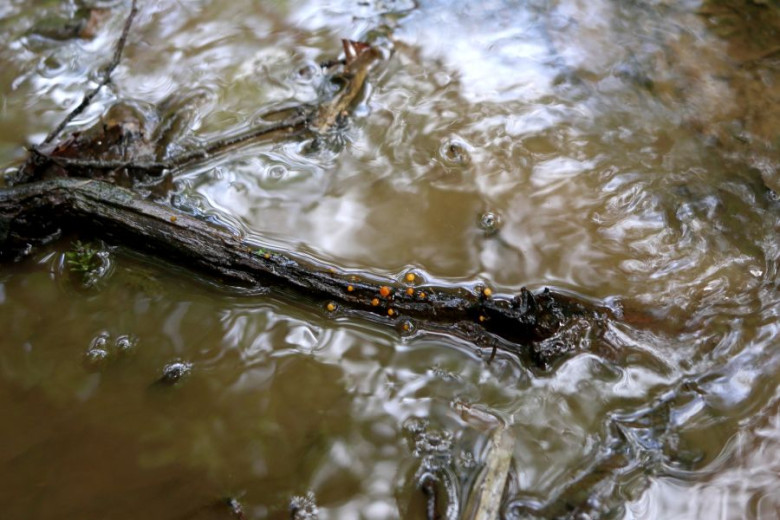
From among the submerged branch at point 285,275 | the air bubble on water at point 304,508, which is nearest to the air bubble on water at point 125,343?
the submerged branch at point 285,275

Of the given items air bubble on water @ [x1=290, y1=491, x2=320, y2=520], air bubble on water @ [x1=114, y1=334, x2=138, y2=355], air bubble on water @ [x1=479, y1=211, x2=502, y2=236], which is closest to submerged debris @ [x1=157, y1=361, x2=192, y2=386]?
air bubble on water @ [x1=114, y1=334, x2=138, y2=355]

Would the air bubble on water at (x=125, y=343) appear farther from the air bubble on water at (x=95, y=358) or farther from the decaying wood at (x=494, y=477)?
the decaying wood at (x=494, y=477)

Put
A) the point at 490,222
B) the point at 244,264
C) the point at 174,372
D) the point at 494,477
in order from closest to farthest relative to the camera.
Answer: the point at 494,477, the point at 174,372, the point at 244,264, the point at 490,222

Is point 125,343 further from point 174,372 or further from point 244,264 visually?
point 244,264

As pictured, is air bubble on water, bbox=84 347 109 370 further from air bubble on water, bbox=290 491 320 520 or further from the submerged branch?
air bubble on water, bbox=290 491 320 520

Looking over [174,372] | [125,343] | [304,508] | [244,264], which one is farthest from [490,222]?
[125,343]

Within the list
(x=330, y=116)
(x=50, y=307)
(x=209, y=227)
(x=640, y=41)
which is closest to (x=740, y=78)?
(x=640, y=41)

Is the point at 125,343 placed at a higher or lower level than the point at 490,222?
lower
